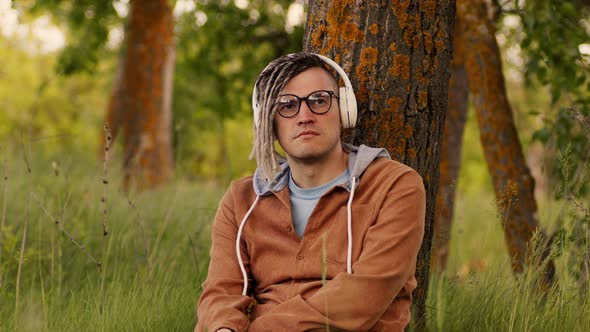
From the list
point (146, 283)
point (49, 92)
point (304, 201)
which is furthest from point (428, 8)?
point (49, 92)

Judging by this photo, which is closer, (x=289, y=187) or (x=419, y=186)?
(x=419, y=186)

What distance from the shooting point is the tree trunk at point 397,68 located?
3541 millimetres

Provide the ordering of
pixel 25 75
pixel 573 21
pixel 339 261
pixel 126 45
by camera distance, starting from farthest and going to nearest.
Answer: pixel 25 75
pixel 126 45
pixel 573 21
pixel 339 261

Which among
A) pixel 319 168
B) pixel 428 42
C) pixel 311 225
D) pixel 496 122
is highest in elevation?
pixel 428 42

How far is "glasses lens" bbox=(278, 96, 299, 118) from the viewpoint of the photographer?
3158 mm

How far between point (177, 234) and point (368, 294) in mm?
3319

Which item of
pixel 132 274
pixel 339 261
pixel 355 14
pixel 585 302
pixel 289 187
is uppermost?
pixel 355 14

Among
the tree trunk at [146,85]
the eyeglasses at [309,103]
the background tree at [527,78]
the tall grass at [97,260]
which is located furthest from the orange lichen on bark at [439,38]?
the tree trunk at [146,85]

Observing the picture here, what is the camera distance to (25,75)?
112 feet

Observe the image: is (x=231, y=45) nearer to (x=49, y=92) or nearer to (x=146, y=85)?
(x=146, y=85)

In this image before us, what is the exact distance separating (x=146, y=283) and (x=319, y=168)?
166 cm

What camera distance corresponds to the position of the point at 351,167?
319 cm

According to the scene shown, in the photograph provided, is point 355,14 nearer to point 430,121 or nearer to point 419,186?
point 430,121

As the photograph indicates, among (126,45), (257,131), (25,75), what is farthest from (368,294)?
(25,75)
